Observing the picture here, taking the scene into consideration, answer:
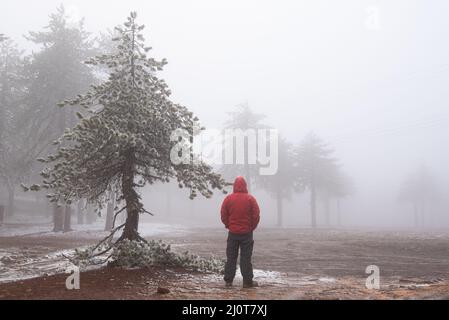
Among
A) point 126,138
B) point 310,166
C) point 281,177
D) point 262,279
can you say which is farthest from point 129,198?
point 310,166

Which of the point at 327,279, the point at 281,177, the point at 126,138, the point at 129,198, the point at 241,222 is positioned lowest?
the point at 327,279

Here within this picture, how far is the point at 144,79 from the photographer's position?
10.3 meters

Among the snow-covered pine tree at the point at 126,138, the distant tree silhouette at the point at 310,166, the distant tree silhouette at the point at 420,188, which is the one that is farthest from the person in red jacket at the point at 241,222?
the distant tree silhouette at the point at 420,188

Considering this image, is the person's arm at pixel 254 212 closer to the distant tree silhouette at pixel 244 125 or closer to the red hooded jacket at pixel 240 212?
the red hooded jacket at pixel 240 212

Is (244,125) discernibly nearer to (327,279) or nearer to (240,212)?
(327,279)

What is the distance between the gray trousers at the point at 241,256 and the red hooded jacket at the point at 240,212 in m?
0.15

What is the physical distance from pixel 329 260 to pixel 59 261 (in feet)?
27.7

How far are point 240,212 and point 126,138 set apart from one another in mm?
3115

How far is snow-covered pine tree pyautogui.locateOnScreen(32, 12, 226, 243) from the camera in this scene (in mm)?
9312

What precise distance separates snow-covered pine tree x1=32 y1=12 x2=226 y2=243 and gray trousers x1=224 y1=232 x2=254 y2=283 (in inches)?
66.5

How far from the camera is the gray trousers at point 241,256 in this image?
8.03 meters

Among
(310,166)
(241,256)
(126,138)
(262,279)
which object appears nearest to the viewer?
(241,256)

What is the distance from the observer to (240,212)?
8.51 meters

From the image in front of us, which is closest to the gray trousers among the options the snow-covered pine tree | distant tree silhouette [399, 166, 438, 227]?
the snow-covered pine tree
